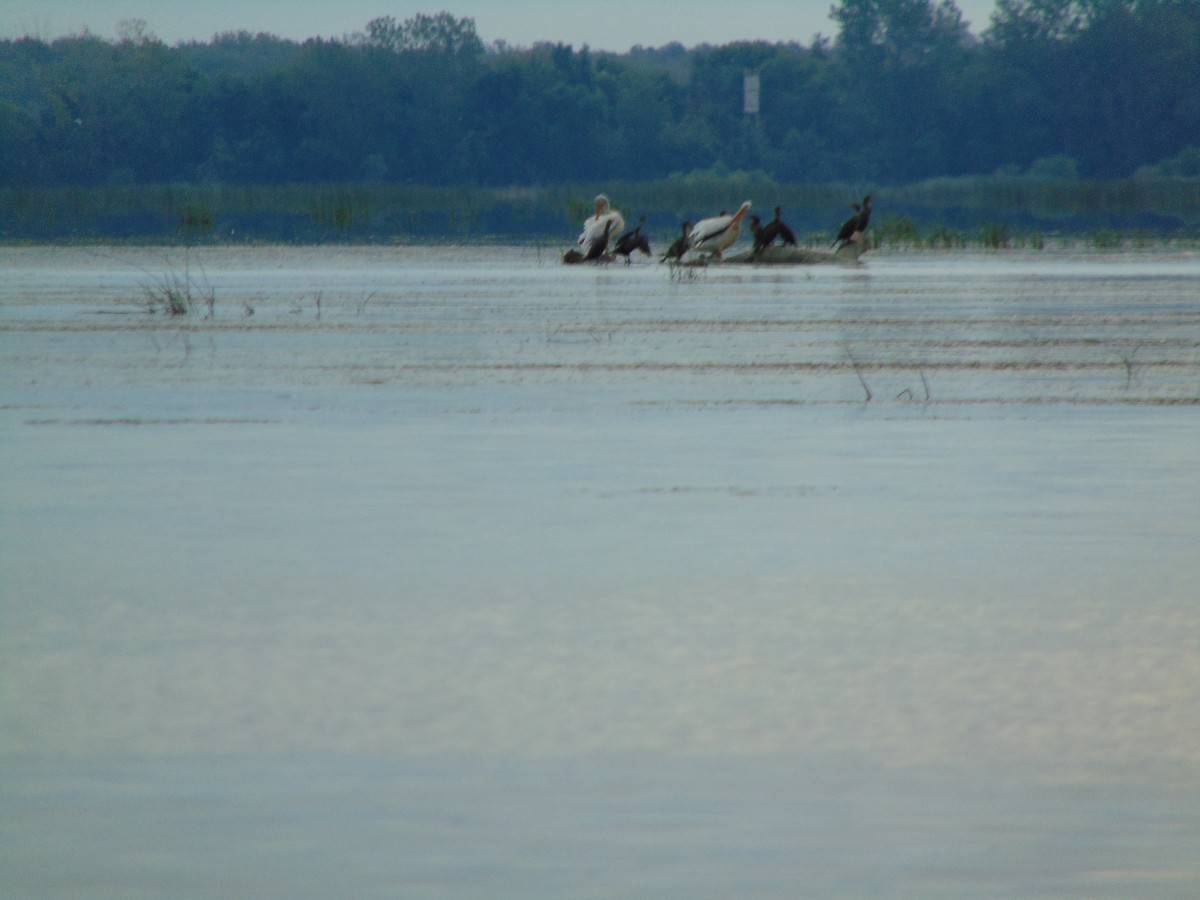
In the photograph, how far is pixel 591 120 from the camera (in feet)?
359

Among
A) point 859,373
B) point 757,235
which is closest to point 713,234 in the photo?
point 757,235

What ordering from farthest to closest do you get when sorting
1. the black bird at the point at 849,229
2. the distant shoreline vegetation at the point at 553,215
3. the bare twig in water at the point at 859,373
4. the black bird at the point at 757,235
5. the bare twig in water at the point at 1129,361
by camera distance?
the distant shoreline vegetation at the point at 553,215
the black bird at the point at 757,235
the black bird at the point at 849,229
the bare twig in water at the point at 1129,361
the bare twig in water at the point at 859,373

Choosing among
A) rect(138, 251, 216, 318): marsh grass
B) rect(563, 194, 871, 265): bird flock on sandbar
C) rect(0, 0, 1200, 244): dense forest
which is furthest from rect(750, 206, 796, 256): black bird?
rect(0, 0, 1200, 244): dense forest

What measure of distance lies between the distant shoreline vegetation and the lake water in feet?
79.6

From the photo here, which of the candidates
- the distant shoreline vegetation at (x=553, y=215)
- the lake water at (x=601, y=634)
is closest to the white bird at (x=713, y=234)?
the distant shoreline vegetation at (x=553, y=215)

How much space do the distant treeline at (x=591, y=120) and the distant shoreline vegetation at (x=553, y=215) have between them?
25.9 metres

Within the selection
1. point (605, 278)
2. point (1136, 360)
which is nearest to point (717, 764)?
point (1136, 360)

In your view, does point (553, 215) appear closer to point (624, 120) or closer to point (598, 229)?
point (598, 229)

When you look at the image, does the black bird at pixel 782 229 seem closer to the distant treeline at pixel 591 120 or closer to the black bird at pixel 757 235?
the black bird at pixel 757 235

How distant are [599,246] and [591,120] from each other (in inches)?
3156

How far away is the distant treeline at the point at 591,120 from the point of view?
101 meters

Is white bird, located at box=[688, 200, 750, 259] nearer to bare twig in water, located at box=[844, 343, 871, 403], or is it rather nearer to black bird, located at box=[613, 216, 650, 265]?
black bird, located at box=[613, 216, 650, 265]

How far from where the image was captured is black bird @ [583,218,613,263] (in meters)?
30.2

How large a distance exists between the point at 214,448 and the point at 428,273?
1755 centimetres
